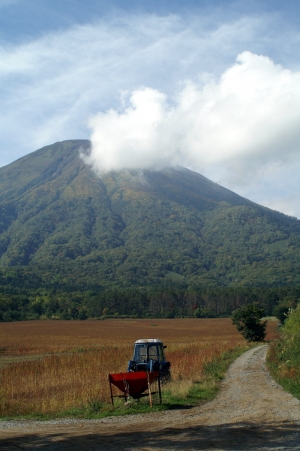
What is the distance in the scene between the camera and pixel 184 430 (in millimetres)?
9414

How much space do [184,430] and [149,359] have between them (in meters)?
7.39

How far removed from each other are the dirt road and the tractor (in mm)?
3511

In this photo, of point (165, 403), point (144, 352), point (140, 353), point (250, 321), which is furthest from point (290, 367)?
point (250, 321)

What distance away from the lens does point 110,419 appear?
1113 centimetres

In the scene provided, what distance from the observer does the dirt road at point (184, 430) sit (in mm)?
8109

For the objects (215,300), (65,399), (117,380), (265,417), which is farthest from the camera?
(215,300)

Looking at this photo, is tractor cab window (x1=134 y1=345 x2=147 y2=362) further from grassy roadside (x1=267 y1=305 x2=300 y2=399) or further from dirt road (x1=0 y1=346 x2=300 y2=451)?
grassy roadside (x1=267 y1=305 x2=300 y2=399)

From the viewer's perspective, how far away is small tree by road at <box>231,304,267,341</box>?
43.4 metres

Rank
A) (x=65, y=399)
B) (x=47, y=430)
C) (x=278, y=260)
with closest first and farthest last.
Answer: (x=47, y=430), (x=65, y=399), (x=278, y=260)

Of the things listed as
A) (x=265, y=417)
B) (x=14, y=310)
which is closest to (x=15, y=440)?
(x=265, y=417)

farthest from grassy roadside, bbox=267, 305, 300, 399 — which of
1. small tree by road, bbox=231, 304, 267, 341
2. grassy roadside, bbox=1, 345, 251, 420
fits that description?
small tree by road, bbox=231, 304, 267, 341

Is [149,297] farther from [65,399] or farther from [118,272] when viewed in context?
[65,399]

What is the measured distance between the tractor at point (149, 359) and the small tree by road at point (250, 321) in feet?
91.1

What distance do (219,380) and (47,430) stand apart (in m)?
10.1
